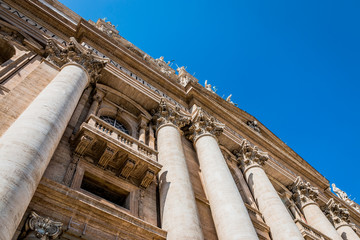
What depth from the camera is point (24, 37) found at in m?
16.2

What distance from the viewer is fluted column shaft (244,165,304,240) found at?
51.4ft

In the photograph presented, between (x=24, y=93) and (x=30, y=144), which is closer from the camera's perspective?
(x=30, y=144)

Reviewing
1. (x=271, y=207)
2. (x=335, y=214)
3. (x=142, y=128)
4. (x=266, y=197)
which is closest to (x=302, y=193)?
(x=335, y=214)

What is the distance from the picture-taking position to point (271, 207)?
56.5ft

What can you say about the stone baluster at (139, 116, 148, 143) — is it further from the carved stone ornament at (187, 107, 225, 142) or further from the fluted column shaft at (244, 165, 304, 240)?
the fluted column shaft at (244, 165, 304, 240)

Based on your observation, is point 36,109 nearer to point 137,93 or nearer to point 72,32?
point 137,93

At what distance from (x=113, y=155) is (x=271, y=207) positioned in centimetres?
969

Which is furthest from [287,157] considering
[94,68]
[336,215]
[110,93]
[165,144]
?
[94,68]

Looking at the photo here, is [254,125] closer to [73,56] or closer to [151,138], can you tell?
[151,138]

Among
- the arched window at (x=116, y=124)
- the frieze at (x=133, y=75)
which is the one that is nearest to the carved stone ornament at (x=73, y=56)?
the arched window at (x=116, y=124)

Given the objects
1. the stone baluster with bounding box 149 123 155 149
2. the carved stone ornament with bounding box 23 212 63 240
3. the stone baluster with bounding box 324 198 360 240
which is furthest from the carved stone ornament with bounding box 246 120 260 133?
the carved stone ornament with bounding box 23 212 63 240

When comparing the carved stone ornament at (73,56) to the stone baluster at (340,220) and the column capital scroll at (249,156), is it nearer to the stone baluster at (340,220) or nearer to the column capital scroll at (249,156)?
the column capital scroll at (249,156)

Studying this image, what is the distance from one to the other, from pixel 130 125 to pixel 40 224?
960cm

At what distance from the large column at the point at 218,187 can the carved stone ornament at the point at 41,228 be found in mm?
6761
